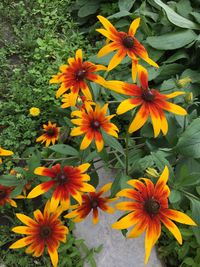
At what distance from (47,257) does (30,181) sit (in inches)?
15.8

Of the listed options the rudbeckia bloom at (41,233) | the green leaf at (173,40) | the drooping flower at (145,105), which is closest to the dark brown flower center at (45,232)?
the rudbeckia bloom at (41,233)

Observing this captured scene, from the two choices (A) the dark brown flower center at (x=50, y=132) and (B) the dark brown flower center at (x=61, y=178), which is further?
(A) the dark brown flower center at (x=50, y=132)

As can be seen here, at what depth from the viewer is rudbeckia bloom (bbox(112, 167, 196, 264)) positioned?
1175 mm

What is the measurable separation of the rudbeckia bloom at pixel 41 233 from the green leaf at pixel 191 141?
536 mm

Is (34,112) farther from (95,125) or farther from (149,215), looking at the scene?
(149,215)

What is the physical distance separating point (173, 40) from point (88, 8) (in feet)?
2.63

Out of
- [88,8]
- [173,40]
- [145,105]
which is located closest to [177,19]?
[173,40]

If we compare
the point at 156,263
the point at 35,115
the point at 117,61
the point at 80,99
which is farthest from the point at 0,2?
the point at 156,263

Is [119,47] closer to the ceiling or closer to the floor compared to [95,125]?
closer to the ceiling

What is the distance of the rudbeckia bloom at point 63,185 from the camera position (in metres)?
1.38

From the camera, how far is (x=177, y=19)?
7.84 ft

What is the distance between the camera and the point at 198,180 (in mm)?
1470

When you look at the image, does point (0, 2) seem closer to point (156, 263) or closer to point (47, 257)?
point (47, 257)

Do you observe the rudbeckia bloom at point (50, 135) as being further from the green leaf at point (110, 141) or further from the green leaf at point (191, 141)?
the green leaf at point (191, 141)
